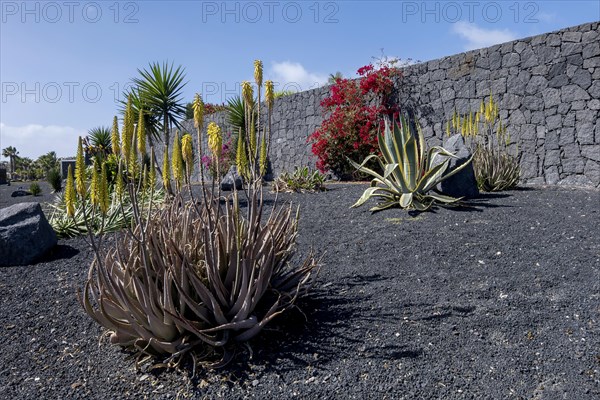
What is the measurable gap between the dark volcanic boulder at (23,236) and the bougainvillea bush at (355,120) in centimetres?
766

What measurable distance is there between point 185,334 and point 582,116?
8981 millimetres

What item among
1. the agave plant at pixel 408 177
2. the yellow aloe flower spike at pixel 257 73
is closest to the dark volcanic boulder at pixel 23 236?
the agave plant at pixel 408 177

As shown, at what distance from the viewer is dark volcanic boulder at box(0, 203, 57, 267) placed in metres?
5.64

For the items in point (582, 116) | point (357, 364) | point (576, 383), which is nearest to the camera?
point (576, 383)

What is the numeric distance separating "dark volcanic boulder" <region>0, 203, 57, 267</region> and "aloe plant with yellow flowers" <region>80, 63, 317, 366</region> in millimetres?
2936

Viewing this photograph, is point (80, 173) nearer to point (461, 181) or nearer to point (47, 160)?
point (461, 181)

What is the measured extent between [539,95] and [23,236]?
8.92 m

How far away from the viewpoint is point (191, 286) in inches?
124

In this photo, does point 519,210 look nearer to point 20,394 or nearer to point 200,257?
point 200,257

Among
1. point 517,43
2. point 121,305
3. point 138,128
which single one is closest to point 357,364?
point 121,305

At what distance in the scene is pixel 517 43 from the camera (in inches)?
403

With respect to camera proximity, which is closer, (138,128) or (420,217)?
(138,128)

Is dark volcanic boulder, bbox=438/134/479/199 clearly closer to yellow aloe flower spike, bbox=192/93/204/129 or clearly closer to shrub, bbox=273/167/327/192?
shrub, bbox=273/167/327/192

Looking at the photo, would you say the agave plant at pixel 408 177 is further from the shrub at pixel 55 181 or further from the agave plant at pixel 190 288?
the shrub at pixel 55 181
